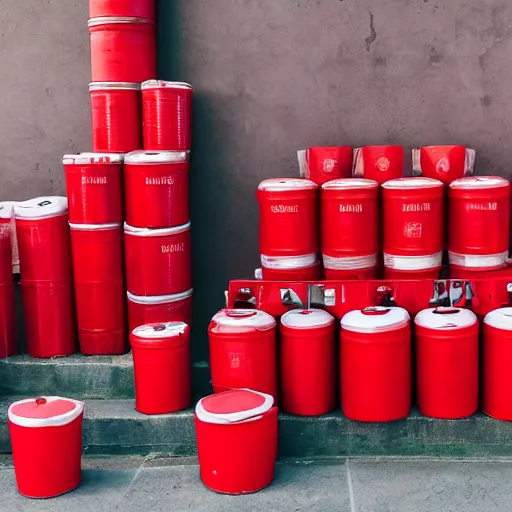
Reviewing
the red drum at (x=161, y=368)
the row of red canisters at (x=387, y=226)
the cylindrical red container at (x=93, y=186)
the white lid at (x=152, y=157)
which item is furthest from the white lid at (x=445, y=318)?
the cylindrical red container at (x=93, y=186)

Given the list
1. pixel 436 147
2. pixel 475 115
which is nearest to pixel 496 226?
pixel 436 147

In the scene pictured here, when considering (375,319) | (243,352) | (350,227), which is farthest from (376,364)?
(350,227)

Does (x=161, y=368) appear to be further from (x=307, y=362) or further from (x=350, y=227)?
(x=350, y=227)

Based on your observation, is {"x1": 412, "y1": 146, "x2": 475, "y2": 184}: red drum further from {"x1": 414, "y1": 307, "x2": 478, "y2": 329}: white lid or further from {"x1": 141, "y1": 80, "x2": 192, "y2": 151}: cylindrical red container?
{"x1": 141, "y1": 80, "x2": 192, "y2": 151}: cylindrical red container

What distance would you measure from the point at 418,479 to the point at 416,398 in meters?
0.49

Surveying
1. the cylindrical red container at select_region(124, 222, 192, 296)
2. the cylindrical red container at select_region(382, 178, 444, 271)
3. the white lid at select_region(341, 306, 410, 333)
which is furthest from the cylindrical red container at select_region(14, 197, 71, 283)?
the cylindrical red container at select_region(382, 178, 444, 271)

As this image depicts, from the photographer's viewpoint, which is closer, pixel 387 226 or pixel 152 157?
pixel 387 226

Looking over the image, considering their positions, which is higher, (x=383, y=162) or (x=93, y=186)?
(x=383, y=162)

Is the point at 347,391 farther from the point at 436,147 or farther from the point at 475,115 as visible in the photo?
the point at 475,115

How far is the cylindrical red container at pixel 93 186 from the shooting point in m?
4.28

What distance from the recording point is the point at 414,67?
4.61 meters

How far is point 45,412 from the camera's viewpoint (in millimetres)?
3480

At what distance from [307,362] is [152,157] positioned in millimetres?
1472

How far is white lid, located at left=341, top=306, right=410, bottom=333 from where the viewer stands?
12.0ft
